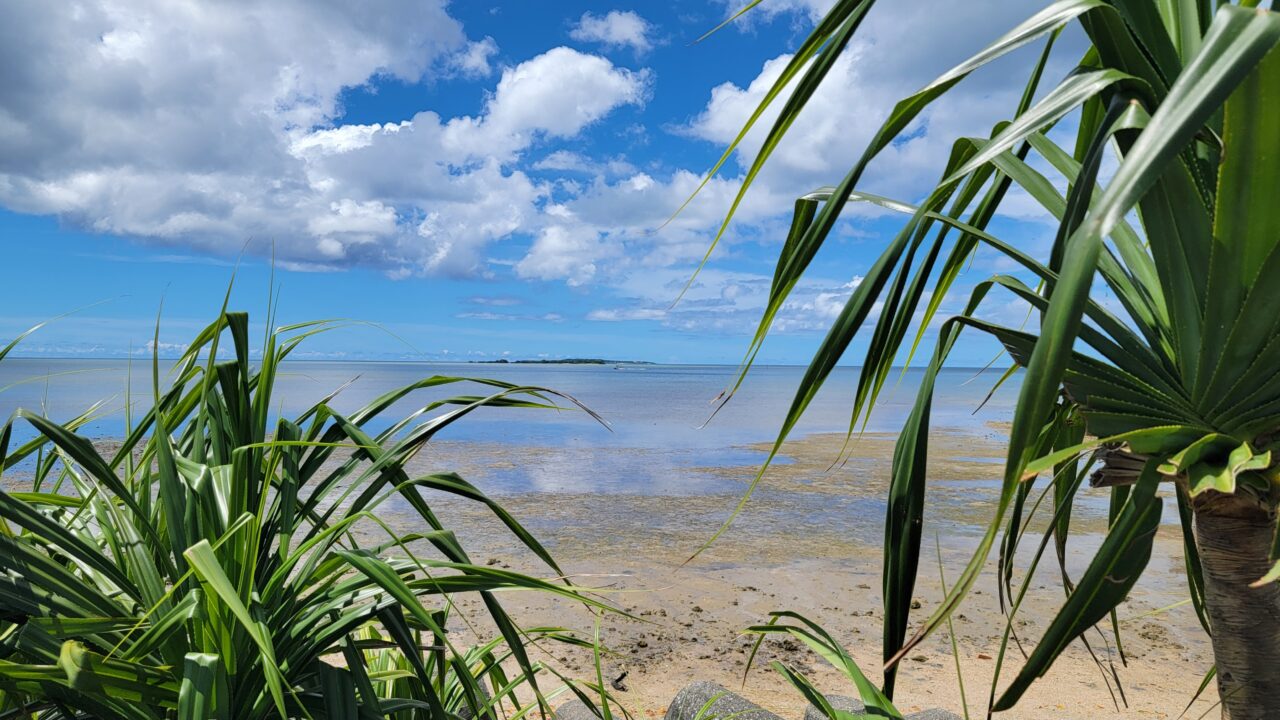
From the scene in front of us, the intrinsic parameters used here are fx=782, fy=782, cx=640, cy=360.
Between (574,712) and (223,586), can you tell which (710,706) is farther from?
(223,586)

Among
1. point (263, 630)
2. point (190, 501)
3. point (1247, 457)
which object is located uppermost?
point (1247, 457)

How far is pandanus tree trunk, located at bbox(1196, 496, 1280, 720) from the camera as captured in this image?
108cm

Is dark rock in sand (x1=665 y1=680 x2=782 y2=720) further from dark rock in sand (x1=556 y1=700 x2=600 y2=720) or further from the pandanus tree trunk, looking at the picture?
the pandanus tree trunk

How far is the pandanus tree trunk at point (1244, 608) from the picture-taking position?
3.55 ft

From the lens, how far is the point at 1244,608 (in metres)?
1.10

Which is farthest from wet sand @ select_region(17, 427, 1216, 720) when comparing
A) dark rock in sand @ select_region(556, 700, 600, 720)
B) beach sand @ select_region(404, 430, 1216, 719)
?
dark rock in sand @ select_region(556, 700, 600, 720)

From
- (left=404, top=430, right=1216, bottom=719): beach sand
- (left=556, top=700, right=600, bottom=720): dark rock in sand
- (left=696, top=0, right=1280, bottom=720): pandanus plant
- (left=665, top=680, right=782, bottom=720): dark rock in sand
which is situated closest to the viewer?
(left=696, top=0, right=1280, bottom=720): pandanus plant

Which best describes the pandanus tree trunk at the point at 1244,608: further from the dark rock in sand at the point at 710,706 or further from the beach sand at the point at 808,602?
the dark rock in sand at the point at 710,706

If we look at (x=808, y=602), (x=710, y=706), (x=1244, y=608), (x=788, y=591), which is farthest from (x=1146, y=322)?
(x=788, y=591)

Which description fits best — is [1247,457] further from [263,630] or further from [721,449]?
[721,449]

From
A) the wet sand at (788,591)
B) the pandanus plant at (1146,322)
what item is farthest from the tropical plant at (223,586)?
the pandanus plant at (1146,322)

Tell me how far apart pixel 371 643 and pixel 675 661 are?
3318 mm

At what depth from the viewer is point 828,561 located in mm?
6895

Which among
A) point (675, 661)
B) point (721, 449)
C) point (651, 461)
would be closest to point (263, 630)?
point (675, 661)
